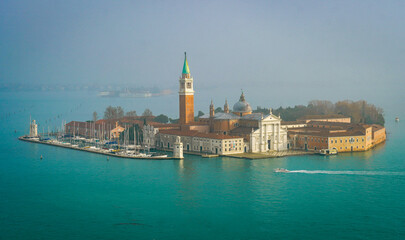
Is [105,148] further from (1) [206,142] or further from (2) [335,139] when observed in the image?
(2) [335,139]

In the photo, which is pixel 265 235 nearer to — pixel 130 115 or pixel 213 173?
pixel 213 173

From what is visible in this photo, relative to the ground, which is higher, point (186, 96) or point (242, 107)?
point (186, 96)

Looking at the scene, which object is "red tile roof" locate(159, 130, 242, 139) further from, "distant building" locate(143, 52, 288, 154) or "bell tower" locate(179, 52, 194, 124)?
"bell tower" locate(179, 52, 194, 124)

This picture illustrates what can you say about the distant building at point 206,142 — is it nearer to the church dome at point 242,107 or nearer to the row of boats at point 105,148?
the row of boats at point 105,148

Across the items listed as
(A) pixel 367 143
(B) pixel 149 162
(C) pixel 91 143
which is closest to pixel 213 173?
(B) pixel 149 162

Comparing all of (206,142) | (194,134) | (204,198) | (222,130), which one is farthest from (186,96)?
(204,198)

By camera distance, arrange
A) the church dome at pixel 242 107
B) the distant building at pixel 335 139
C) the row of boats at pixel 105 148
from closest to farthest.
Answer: the row of boats at pixel 105 148 < the distant building at pixel 335 139 < the church dome at pixel 242 107

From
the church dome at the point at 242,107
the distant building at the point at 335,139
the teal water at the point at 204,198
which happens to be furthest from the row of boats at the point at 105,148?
the distant building at the point at 335,139
